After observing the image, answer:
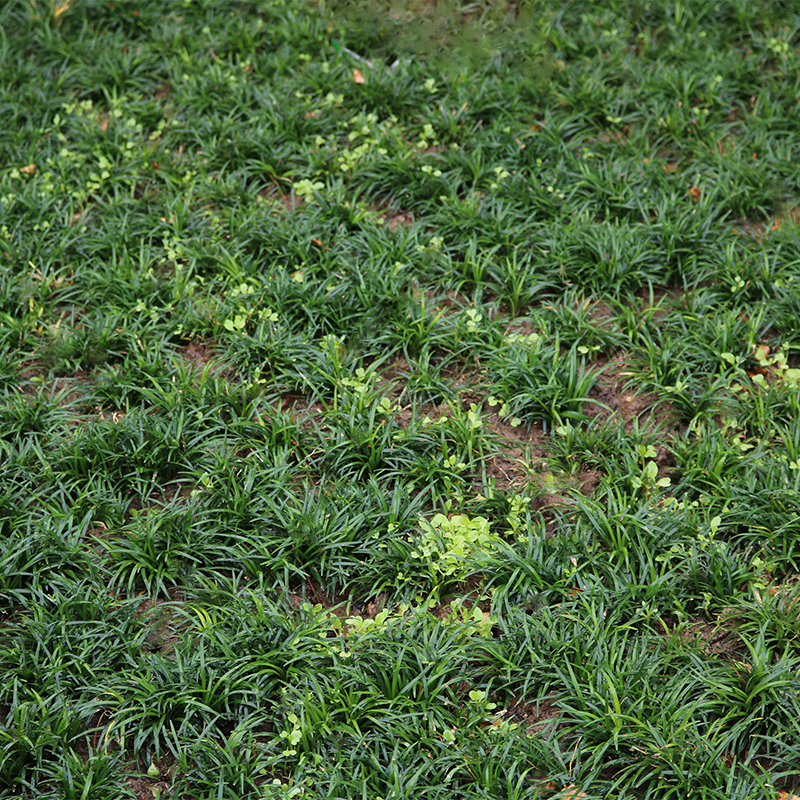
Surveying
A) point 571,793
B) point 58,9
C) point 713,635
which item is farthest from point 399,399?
point 58,9

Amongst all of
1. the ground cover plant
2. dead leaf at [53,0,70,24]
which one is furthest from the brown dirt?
dead leaf at [53,0,70,24]

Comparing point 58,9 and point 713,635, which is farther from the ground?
point 58,9

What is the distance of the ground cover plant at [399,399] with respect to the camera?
235cm

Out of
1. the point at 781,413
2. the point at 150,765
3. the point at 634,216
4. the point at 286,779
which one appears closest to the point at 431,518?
the point at 286,779

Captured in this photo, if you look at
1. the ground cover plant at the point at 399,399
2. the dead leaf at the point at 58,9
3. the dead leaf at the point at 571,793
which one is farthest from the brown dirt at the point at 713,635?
the dead leaf at the point at 58,9

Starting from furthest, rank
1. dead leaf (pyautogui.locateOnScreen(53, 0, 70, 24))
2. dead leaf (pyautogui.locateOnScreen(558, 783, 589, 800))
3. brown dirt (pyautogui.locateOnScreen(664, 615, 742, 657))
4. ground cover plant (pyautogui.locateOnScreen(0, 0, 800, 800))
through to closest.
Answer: dead leaf (pyautogui.locateOnScreen(53, 0, 70, 24)), brown dirt (pyautogui.locateOnScreen(664, 615, 742, 657)), ground cover plant (pyautogui.locateOnScreen(0, 0, 800, 800)), dead leaf (pyautogui.locateOnScreen(558, 783, 589, 800))

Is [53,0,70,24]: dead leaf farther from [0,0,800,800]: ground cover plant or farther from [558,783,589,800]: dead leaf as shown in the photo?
[558,783,589,800]: dead leaf

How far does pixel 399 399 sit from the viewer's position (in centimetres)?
320

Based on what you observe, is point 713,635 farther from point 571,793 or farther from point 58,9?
point 58,9

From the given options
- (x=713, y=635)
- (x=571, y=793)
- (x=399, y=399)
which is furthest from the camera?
(x=399, y=399)

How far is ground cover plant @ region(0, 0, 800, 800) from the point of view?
2.35m

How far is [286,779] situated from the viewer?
2303 mm

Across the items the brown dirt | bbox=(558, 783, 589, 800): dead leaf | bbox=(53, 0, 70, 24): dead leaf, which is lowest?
bbox=(558, 783, 589, 800): dead leaf

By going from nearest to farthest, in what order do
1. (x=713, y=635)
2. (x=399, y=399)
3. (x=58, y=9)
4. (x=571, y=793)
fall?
1. (x=571, y=793)
2. (x=713, y=635)
3. (x=399, y=399)
4. (x=58, y=9)
